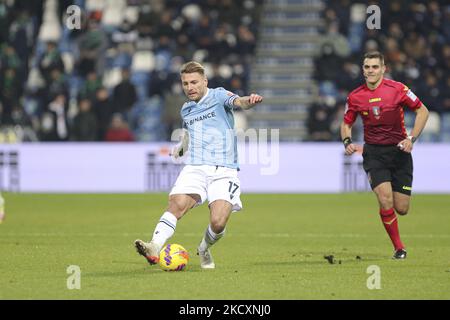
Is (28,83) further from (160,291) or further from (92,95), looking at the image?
(160,291)

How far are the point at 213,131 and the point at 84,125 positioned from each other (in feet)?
47.8

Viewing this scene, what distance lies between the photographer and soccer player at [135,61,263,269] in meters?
9.95

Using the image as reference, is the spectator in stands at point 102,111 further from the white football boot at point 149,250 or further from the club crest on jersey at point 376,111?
the white football boot at point 149,250

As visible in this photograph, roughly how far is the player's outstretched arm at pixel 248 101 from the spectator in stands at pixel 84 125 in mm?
14806

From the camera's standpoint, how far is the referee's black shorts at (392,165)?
1148 cm

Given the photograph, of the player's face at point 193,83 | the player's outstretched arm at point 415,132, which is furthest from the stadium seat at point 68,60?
the player's face at point 193,83

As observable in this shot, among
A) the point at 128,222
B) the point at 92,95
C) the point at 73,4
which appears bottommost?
the point at 128,222

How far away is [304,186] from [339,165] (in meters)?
0.96

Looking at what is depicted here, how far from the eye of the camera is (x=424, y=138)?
80.7ft

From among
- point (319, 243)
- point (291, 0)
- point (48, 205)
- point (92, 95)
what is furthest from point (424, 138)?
point (319, 243)

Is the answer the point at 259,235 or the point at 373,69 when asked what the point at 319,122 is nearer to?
the point at 259,235

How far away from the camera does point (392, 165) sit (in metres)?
11.5

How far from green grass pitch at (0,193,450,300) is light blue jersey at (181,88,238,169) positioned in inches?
42.2

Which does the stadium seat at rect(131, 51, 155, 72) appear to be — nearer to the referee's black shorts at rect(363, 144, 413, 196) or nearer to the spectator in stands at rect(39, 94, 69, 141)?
the spectator in stands at rect(39, 94, 69, 141)
